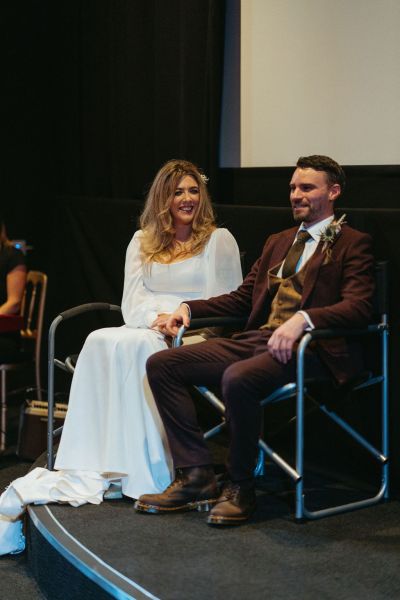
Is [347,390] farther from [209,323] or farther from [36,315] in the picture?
[36,315]

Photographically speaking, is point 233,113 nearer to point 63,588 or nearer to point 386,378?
point 386,378

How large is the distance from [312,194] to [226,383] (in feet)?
2.55

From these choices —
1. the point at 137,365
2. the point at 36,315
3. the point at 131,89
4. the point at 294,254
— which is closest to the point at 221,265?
the point at 294,254

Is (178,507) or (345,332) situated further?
(178,507)

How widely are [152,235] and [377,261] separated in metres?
0.97

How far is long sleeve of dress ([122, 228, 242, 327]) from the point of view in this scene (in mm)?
4109

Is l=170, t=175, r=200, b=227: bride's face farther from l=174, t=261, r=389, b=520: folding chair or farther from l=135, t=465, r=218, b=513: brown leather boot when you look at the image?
l=135, t=465, r=218, b=513: brown leather boot

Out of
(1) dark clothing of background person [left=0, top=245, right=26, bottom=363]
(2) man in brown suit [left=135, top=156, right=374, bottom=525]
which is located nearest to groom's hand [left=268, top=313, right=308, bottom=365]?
(2) man in brown suit [left=135, top=156, right=374, bottom=525]

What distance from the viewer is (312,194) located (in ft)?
12.0

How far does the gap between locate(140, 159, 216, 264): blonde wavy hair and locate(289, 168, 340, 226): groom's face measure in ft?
Answer: 1.88

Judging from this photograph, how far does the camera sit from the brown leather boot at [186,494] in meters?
3.56

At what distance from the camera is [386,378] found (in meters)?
3.70

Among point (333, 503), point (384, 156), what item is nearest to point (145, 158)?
point (384, 156)

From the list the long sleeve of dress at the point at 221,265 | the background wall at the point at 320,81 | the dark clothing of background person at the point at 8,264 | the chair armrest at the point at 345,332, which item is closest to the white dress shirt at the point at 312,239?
the chair armrest at the point at 345,332
